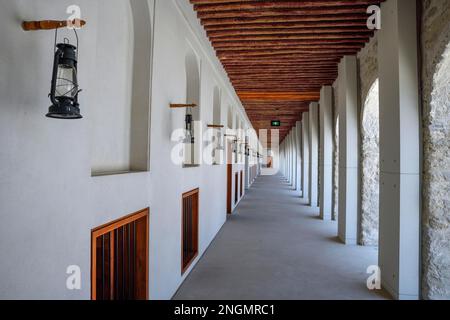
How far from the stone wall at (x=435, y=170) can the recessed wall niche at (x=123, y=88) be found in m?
3.19

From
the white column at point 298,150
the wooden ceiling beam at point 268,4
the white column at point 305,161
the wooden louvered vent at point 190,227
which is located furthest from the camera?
the white column at point 298,150

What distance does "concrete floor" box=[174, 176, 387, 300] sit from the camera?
439 centimetres

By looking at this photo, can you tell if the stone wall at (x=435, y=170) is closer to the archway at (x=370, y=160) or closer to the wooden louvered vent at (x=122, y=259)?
the archway at (x=370, y=160)

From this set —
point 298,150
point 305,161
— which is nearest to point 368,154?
point 305,161

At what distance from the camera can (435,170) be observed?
3.91m

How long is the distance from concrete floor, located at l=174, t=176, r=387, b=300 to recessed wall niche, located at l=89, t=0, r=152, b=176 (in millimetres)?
2030

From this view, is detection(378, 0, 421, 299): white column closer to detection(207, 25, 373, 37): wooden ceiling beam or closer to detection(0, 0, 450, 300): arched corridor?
detection(0, 0, 450, 300): arched corridor

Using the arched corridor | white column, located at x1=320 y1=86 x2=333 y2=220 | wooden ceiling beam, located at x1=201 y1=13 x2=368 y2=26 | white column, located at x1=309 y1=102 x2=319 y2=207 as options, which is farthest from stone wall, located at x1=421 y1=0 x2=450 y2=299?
white column, located at x1=309 y1=102 x2=319 y2=207

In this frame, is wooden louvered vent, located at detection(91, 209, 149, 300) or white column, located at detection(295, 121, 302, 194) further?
white column, located at detection(295, 121, 302, 194)

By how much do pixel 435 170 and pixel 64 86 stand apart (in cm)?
397

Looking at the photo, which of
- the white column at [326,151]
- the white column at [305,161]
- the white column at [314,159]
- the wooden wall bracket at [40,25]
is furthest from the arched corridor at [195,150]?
the white column at [305,161]

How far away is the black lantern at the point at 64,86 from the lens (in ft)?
5.40

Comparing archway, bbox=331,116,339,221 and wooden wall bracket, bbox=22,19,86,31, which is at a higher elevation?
wooden wall bracket, bbox=22,19,86,31

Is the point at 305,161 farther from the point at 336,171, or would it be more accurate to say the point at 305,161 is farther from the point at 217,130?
the point at 217,130
